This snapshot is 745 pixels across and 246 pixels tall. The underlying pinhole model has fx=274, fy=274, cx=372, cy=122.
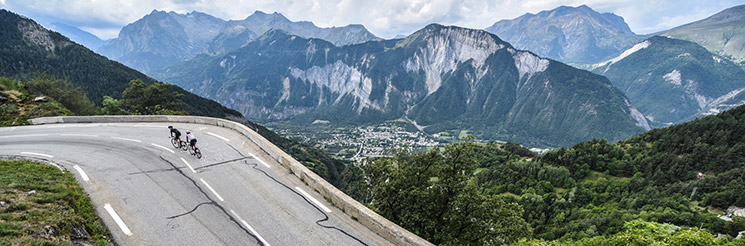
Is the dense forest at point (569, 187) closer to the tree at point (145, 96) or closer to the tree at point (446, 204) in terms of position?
the tree at point (446, 204)

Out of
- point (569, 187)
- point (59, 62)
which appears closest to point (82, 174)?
point (569, 187)

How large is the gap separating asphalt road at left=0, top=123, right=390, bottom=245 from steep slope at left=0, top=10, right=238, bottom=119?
116814 mm

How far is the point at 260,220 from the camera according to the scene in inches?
463

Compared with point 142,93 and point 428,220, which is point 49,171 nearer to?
point 428,220

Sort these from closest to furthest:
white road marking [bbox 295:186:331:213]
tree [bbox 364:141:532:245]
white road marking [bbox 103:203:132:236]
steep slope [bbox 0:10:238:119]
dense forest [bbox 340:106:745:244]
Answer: white road marking [bbox 103:203:132:236] < white road marking [bbox 295:186:331:213] < tree [bbox 364:141:532:245] < dense forest [bbox 340:106:745:244] < steep slope [bbox 0:10:238:119]

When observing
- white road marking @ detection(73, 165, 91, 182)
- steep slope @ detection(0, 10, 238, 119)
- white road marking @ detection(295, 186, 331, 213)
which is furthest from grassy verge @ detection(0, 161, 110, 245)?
steep slope @ detection(0, 10, 238, 119)

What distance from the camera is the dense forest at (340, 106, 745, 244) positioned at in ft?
49.6

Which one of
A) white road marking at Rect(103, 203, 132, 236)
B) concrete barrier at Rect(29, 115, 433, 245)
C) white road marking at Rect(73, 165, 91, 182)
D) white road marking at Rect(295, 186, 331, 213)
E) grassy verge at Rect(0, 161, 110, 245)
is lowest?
white road marking at Rect(103, 203, 132, 236)

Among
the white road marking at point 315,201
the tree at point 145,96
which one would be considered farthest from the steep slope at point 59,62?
the white road marking at point 315,201

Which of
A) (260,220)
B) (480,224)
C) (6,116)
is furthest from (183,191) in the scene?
(6,116)

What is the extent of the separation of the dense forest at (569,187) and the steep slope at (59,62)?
372 feet

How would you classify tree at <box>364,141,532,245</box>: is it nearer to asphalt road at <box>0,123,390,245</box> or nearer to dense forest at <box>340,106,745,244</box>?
dense forest at <box>340,106,745,244</box>

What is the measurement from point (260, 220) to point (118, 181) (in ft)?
30.8

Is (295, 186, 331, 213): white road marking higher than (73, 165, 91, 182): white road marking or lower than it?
higher
